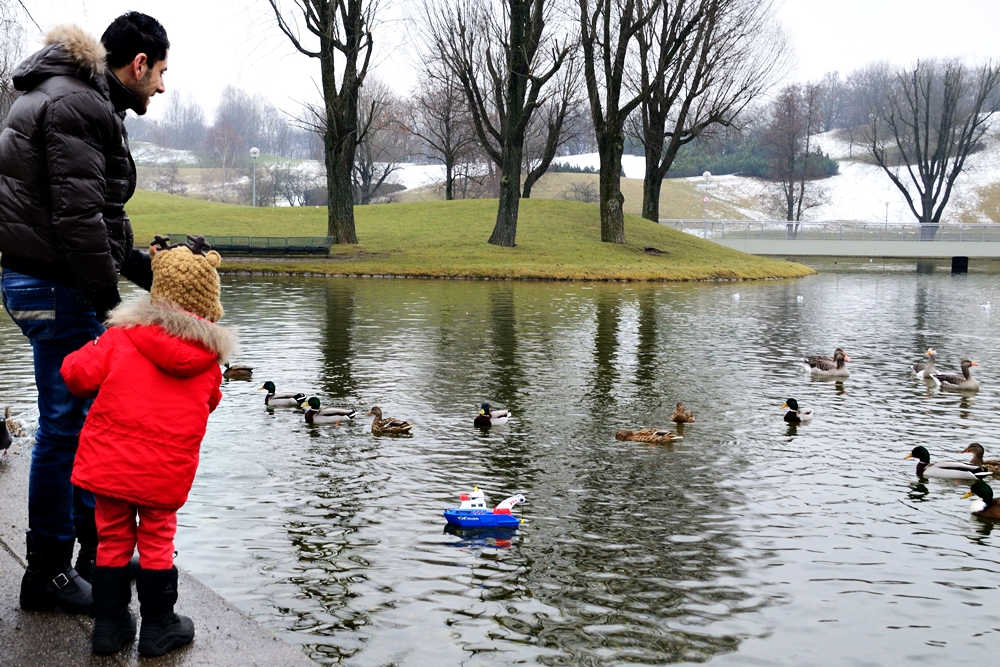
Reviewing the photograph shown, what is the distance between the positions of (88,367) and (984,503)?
849 centimetres

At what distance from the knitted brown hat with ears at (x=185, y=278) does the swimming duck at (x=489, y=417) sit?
769cm

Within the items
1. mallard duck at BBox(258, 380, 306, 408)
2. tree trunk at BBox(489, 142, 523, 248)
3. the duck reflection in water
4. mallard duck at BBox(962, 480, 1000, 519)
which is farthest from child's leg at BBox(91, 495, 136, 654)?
tree trunk at BBox(489, 142, 523, 248)

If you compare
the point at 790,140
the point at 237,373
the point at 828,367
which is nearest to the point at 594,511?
the point at 237,373

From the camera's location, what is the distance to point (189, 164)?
547 ft

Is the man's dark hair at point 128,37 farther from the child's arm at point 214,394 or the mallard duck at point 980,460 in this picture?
the mallard duck at point 980,460

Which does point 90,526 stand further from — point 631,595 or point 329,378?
point 329,378

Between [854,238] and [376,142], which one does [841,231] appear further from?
[376,142]

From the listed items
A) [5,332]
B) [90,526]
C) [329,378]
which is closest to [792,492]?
[90,526]

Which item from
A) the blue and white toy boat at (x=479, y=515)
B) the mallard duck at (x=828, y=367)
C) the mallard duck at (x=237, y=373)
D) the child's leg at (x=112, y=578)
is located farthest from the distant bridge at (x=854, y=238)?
the child's leg at (x=112, y=578)

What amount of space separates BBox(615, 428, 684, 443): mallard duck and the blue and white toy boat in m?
3.71

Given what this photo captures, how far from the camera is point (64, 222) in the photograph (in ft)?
15.3

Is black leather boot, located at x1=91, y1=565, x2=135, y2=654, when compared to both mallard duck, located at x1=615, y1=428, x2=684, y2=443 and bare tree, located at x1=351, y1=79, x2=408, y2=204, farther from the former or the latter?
bare tree, located at x1=351, y1=79, x2=408, y2=204

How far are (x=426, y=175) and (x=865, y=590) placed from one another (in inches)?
5329

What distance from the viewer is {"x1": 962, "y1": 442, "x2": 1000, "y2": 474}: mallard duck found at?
425 inches
